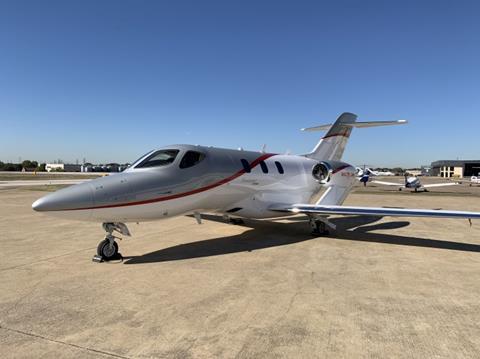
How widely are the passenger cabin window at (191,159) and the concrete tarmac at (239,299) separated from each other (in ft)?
6.72

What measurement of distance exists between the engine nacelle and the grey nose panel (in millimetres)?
8440

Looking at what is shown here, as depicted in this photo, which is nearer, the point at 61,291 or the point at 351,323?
the point at 351,323

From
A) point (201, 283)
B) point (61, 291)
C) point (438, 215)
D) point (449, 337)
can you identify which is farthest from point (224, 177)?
point (449, 337)

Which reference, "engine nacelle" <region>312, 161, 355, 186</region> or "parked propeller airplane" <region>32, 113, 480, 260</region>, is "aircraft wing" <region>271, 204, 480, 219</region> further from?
"engine nacelle" <region>312, 161, 355, 186</region>

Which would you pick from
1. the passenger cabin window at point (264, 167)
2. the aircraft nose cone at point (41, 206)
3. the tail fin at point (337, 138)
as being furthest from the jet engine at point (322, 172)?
the aircraft nose cone at point (41, 206)

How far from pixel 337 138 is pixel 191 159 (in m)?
8.53

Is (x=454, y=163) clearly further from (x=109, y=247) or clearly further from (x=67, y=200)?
(x=67, y=200)

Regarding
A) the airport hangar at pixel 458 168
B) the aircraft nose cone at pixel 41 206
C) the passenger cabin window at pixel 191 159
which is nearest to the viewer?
the aircraft nose cone at pixel 41 206

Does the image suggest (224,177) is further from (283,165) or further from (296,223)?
(296,223)

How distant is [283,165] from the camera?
37.3ft

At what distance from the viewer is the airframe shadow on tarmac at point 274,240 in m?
7.67

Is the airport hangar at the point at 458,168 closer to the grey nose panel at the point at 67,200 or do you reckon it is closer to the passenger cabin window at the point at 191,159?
the passenger cabin window at the point at 191,159

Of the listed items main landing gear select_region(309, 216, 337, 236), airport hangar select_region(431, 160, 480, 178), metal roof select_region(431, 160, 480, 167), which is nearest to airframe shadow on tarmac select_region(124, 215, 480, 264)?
main landing gear select_region(309, 216, 337, 236)

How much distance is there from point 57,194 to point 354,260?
244 inches
